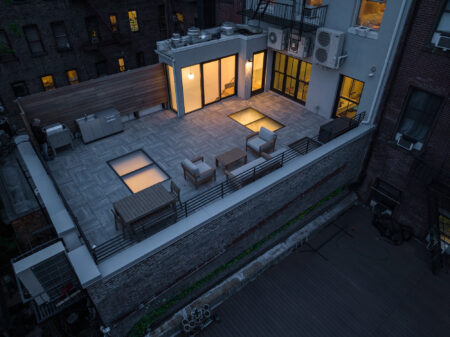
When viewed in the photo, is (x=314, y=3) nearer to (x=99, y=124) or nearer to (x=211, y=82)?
(x=211, y=82)

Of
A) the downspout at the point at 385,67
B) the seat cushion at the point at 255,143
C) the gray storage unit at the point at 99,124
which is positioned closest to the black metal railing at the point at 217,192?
the downspout at the point at 385,67

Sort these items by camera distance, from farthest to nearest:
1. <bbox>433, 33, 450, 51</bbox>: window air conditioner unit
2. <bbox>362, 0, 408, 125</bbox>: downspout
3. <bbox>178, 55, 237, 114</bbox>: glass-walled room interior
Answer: <bbox>178, 55, 237, 114</bbox>: glass-walled room interior, <bbox>362, 0, 408, 125</bbox>: downspout, <bbox>433, 33, 450, 51</bbox>: window air conditioner unit

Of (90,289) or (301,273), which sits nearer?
(90,289)

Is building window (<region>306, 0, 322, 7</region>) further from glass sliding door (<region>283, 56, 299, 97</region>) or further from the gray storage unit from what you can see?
the gray storage unit

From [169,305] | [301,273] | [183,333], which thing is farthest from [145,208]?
[301,273]

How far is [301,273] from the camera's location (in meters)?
12.2

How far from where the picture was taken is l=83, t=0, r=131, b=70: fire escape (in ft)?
63.2

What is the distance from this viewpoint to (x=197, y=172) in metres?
10.6

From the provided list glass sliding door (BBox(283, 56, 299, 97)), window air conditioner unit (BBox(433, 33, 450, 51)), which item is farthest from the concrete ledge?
window air conditioner unit (BBox(433, 33, 450, 51))

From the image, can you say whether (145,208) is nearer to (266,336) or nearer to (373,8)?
(266,336)

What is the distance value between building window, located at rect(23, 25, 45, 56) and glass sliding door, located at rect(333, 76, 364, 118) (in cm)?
1728

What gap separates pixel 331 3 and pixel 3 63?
1766 cm

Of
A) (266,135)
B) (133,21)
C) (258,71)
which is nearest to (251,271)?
(266,135)

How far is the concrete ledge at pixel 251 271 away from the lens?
33.3ft
